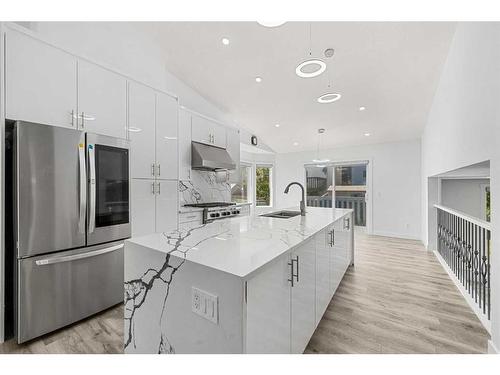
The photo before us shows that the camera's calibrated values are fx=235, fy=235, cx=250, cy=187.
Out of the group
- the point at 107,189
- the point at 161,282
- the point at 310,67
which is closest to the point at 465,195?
the point at 310,67

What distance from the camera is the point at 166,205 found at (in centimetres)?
300

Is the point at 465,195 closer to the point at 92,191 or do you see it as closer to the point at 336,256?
the point at 336,256

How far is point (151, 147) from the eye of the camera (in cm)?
281

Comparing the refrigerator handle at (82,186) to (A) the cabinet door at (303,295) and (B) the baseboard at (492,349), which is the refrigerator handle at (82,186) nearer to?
(A) the cabinet door at (303,295)

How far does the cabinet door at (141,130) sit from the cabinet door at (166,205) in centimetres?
23

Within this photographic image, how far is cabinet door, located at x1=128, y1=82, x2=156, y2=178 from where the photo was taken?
258 centimetres

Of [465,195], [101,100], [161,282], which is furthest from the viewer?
[465,195]

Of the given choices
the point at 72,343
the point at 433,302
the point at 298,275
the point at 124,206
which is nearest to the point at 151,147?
the point at 124,206

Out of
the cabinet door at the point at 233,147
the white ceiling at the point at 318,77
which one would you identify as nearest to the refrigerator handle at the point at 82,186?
the white ceiling at the point at 318,77

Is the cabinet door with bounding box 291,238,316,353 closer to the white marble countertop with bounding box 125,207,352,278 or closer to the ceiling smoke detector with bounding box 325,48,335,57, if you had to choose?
the white marble countertop with bounding box 125,207,352,278

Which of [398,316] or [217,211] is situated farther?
[217,211]

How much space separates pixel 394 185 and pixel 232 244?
5.75m
